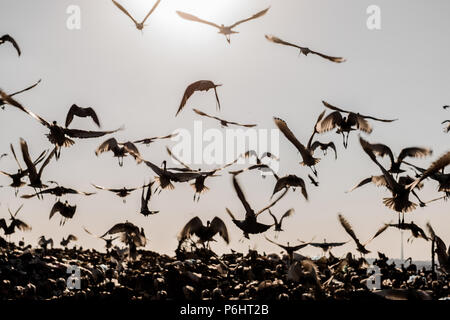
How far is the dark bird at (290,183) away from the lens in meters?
13.4

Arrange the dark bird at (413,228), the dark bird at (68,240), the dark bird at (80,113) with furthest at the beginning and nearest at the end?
the dark bird at (68,240) < the dark bird at (80,113) < the dark bird at (413,228)

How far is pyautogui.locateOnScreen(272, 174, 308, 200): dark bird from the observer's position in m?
13.4

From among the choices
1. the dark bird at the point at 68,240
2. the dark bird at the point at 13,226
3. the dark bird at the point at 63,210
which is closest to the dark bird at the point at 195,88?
the dark bird at the point at 63,210

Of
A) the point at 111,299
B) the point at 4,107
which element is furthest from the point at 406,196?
the point at 4,107

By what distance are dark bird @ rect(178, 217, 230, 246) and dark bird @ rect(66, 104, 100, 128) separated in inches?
221

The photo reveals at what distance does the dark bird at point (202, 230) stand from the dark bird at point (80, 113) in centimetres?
561

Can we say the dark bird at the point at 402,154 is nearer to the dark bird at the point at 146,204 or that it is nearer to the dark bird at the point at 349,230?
the dark bird at the point at 349,230

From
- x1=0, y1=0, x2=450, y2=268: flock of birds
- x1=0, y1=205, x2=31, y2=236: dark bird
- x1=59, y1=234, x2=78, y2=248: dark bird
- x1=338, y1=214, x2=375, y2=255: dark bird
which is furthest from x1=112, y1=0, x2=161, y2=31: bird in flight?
x1=59, y1=234, x2=78, y2=248: dark bird

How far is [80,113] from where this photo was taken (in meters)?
16.6

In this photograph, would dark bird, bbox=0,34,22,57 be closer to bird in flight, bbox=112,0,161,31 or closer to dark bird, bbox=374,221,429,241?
bird in flight, bbox=112,0,161,31

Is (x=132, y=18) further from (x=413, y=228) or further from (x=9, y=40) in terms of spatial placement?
(x=413, y=228)

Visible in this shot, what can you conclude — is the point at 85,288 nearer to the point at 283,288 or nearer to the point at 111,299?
the point at 111,299

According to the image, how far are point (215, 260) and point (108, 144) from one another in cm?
631

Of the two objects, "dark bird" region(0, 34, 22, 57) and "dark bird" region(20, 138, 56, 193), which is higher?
"dark bird" region(0, 34, 22, 57)
